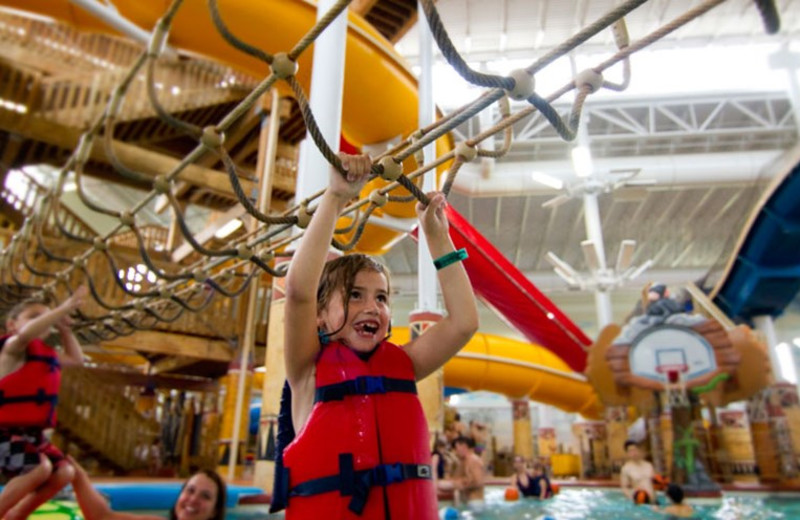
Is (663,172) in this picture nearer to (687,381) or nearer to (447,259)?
(687,381)

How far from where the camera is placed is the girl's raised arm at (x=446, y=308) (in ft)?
3.84

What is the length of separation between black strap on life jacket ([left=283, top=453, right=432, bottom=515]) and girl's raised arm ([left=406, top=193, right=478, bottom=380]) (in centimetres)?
27

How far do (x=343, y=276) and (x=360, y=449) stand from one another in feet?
1.08

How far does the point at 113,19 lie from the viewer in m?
3.17

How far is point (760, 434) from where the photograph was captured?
827 cm

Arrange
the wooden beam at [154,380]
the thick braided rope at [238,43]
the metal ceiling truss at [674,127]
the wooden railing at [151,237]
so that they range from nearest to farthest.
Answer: the thick braided rope at [238,43]
the wooden beam at [154,380]
the wooden railing at [151,237]
the metal ceiling truss at [674,127]

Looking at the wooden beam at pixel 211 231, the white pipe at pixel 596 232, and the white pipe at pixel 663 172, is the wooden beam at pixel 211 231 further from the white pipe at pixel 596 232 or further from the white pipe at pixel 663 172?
the white pipe at pixel 596 232

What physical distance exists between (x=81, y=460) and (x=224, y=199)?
458 centimetres

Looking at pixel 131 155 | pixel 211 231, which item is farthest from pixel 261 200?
pixel 131 155

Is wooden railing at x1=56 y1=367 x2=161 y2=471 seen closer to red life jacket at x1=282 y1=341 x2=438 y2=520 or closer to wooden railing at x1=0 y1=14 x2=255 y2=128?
wooden railing at x1=0 y1=14 x2=255 y2=128

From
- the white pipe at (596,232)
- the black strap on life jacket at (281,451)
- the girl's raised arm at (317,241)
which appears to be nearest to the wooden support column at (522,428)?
the white pipe at (596,232)

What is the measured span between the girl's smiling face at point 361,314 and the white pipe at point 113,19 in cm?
276

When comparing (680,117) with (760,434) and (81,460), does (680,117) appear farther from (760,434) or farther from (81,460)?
(81,460)

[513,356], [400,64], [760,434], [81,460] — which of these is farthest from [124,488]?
[760,434]
